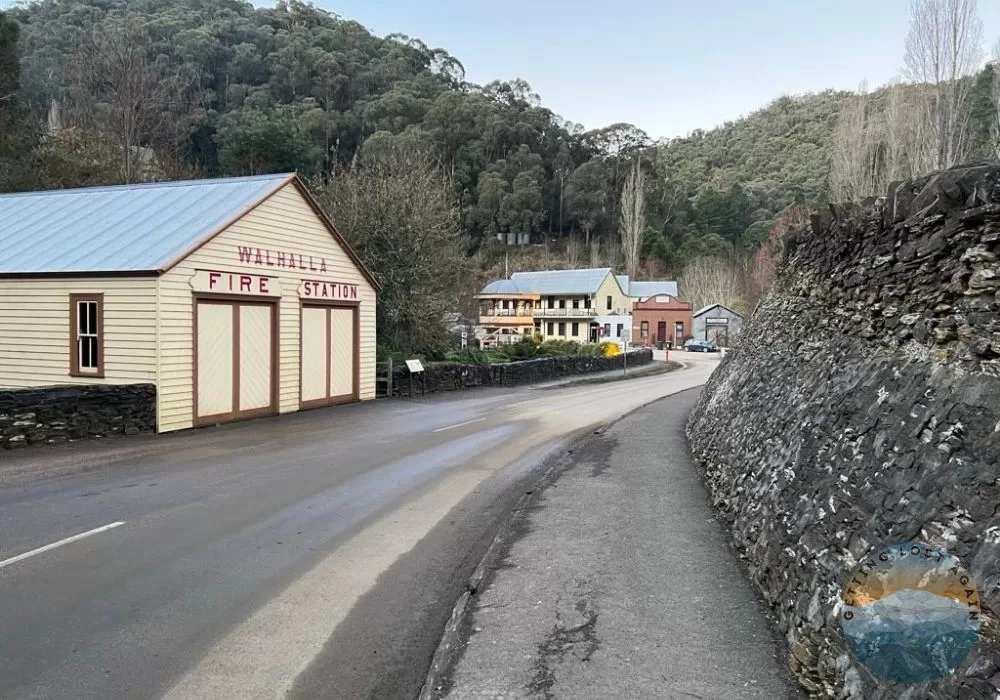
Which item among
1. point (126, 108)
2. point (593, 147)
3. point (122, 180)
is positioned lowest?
point (122, 180)

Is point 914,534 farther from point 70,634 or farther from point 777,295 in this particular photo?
point 777,295

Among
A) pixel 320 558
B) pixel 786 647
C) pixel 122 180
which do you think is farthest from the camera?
pixel 122 180

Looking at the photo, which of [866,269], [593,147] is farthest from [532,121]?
[866,269]

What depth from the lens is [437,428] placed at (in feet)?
56.1

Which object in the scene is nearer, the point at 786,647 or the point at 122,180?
the point at 786,647

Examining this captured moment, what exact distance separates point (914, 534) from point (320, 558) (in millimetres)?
5225

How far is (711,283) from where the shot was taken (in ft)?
299

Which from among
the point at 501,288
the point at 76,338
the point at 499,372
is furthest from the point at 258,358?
the point at 501,288

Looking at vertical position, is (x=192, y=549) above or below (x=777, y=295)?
below

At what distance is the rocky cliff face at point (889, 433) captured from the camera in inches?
141

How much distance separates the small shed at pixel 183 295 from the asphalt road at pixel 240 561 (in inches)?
111

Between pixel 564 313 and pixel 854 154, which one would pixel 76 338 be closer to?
pixel 854 154
